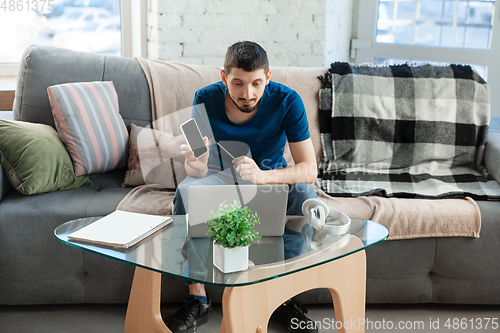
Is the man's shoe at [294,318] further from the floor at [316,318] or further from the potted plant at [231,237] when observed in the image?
the potted plant at [231,237]

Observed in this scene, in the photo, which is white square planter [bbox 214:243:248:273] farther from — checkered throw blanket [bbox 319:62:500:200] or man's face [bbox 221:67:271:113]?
checkered throw blanket [bbox 319:62:500:200]

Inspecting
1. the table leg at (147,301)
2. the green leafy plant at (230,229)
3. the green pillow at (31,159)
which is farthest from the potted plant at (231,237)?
the green pillow at (31,159)

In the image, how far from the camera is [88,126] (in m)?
1.74

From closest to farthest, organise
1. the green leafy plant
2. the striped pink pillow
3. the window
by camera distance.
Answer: the green leafy plant < the striped pink pillow < the window

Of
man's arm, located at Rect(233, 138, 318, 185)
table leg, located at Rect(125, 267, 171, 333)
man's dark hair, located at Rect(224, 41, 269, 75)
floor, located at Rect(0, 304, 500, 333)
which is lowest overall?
floor, located at Rect(0, 304, 500, 333)

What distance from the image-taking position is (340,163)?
2029 millimetres

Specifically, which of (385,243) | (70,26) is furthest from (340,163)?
(70,26)

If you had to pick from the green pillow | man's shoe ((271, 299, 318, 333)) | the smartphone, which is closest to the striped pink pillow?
the green pillow

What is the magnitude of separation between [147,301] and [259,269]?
1.57 feet

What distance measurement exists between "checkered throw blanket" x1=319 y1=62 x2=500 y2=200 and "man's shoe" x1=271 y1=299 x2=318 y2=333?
671mm

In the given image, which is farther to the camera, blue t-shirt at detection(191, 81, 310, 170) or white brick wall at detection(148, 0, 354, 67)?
white brick wall at detection(148, 0, 354, 67)

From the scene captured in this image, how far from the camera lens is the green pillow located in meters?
1.59

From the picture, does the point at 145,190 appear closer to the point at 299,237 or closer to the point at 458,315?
the point at 299,237

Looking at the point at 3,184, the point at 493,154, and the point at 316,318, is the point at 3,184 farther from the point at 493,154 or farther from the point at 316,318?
the point at 493,154
